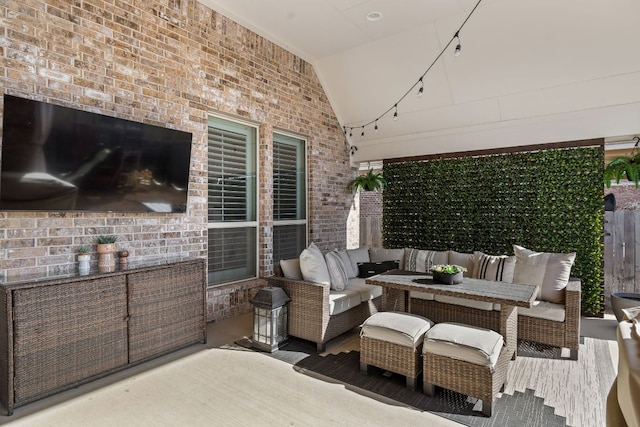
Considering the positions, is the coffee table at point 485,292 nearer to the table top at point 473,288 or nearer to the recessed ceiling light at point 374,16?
the table top at point 473,288

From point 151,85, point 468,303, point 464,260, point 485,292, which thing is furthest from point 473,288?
point 151,85

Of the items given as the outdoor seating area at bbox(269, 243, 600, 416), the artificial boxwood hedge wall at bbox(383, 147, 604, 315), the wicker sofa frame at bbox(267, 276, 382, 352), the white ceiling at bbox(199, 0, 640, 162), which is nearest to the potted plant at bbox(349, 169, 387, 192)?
the artificial boxwood hedge wall at bbox(383, 147, 604, 315)

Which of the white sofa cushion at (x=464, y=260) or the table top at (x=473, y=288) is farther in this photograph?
the white sofa cushion at (x=464, y=260)

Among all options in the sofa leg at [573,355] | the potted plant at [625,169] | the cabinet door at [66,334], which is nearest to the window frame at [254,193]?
the cabinet door at [66,334]

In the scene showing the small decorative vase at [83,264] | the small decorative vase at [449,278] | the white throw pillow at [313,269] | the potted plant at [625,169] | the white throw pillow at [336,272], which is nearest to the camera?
the small decorative vase at [83,264]

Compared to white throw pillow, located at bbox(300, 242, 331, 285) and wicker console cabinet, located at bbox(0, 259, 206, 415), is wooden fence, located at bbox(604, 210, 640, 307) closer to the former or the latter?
white throw pillow, located at bbox(300, 242, 331, 285)

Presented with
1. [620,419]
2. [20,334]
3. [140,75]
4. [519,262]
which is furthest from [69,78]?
[519,262]

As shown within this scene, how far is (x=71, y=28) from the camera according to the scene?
3164 mm

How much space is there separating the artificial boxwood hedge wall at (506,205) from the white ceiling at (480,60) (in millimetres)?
353

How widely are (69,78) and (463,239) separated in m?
5.65

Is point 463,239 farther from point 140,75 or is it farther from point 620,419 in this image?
point 140,75

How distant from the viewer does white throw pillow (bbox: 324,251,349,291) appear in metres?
4.22

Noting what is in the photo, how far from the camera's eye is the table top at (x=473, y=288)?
2945 mm

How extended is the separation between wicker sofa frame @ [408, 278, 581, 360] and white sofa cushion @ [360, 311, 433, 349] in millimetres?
721
